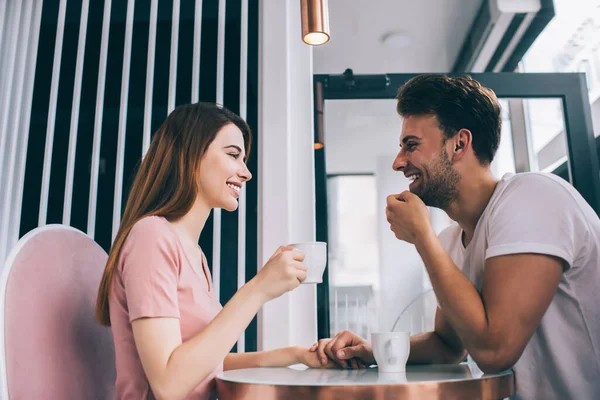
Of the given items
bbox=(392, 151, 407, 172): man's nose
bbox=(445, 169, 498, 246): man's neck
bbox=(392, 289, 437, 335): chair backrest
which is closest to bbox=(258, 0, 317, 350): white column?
bbox=(392, 151, 407, 172): man's nose

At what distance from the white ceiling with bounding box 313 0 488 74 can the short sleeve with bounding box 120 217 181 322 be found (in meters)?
1.98

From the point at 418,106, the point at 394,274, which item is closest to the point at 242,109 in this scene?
the point at 418,106

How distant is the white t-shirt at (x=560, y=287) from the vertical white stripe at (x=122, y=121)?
1.24m

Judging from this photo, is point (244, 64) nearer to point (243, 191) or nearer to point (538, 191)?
point (243, 191)

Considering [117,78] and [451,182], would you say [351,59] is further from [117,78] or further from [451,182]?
[451,182]

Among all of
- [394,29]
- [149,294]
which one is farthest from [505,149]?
[149,294]

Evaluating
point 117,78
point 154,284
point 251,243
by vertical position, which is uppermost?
point 117,78

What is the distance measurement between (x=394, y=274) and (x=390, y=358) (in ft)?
8.84

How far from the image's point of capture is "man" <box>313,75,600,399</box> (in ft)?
3.12

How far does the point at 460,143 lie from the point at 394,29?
69.4 inches

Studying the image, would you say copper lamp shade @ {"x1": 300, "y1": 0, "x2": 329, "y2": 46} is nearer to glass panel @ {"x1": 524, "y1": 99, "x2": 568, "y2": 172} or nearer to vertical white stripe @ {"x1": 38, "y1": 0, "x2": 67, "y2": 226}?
vertical white stripe @ {"x1": 38, "y1": 0, "x2": 67, "y2": 226}

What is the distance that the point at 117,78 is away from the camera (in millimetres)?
1885

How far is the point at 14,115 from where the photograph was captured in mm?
1814

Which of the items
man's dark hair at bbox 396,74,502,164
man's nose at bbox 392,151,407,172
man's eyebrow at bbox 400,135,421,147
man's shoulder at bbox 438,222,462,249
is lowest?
man's shoulder at bbox 438,222,462,249
